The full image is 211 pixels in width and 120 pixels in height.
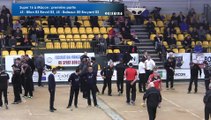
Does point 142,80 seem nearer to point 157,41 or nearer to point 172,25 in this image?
point 157,41

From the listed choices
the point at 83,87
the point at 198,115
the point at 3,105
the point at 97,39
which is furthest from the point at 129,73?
the point at 97,39

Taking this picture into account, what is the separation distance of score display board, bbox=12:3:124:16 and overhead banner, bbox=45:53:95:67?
2.70 m

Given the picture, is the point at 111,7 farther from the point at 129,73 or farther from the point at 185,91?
the point at 129,73

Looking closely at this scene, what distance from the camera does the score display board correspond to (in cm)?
2875

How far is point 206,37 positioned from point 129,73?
14389mm

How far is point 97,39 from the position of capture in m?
29.6

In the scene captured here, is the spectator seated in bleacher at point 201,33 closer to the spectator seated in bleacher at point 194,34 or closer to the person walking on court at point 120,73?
the spectator seated in bleacher at point 194,34

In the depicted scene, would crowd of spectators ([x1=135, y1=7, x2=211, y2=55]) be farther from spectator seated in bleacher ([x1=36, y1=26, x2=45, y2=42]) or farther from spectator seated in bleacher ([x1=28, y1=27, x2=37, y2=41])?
spectator seated in bleacher ([x1=28, y1=27, x2=37, y2=41])

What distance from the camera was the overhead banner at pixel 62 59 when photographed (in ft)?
90.5

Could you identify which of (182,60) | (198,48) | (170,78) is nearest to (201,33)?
(198,48)

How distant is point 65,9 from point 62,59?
3148 millimetres

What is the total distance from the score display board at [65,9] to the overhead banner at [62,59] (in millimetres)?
2702

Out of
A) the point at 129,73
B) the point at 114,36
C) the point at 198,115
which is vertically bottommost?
the point at 198,115

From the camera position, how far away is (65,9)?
29125 millimetres
